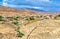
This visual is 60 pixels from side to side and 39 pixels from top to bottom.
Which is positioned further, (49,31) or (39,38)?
(49,31)

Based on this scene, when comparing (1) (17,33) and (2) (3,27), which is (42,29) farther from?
(2) (3,27)

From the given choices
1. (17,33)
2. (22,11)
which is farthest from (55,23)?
(22,11)

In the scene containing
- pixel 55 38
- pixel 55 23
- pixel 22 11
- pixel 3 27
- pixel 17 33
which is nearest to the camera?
pixel 55 38

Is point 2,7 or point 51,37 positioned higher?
point 51,37

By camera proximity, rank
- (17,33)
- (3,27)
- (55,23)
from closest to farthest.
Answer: (17,33) → (3,27) → (55,23)

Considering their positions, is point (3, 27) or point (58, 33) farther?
point (3, 27)

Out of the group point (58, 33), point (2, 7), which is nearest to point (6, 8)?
point (2, 7)

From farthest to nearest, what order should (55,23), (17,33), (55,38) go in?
(55,23) → (17,33) → (55,38)

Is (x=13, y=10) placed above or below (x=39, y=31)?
below

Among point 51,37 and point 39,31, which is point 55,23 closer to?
point 39,31
